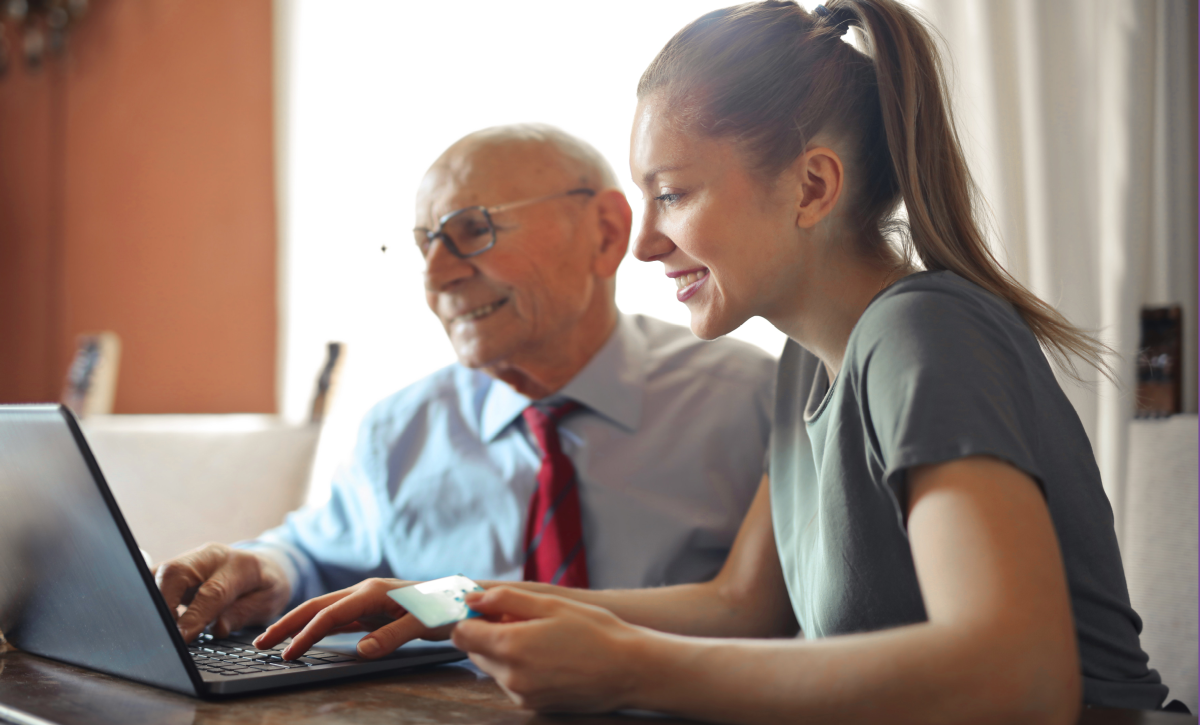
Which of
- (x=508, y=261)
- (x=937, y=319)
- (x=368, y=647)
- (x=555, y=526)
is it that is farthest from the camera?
(x=508, y=261)

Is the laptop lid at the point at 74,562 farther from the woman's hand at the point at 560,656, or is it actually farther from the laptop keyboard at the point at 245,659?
the woman's hand at the point at 560,656

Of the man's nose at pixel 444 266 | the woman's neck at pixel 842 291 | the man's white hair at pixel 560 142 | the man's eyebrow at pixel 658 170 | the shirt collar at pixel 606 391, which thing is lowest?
the shirt collar at pixel 606 391

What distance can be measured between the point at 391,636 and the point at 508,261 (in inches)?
29.6

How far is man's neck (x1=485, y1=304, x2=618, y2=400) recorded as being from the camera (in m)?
1.50

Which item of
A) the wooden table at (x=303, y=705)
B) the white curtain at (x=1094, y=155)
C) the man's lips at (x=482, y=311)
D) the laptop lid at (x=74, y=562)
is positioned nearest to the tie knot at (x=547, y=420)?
the man's lips at (x=482, y=311)

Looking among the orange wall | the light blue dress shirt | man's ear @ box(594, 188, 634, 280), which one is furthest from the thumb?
the orange wall

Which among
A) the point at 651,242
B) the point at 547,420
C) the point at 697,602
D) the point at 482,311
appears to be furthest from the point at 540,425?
the point at 651,242

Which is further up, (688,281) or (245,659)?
(688,281)

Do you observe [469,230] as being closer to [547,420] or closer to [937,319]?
[547,420]

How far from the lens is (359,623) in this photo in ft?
3.09

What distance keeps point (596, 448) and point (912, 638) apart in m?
0.88

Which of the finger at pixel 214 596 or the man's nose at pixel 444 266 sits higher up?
the man's nose at pixel 444 266

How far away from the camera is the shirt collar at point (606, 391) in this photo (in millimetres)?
1444

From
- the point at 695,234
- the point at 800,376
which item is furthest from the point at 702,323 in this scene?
the point at 800,376
